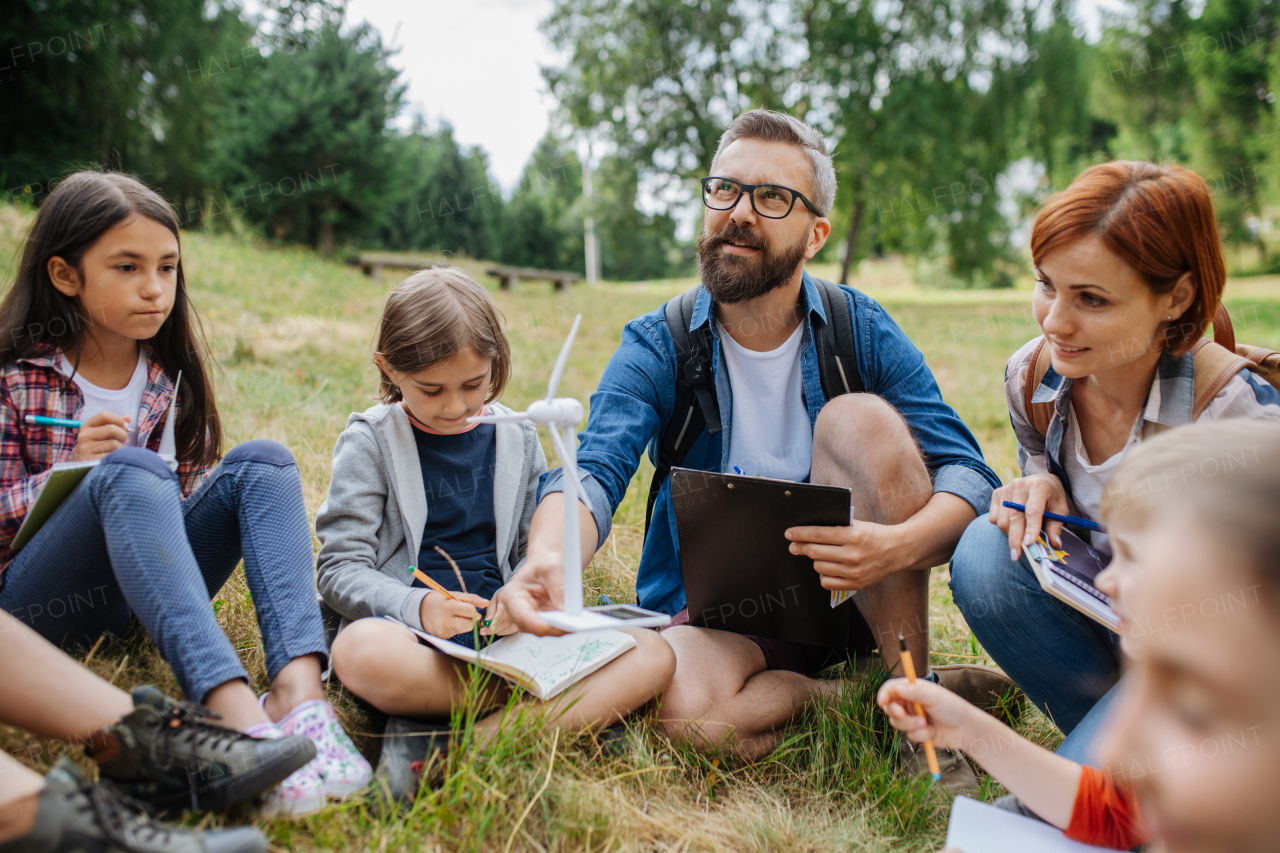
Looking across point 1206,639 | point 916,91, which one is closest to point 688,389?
point 1206,639

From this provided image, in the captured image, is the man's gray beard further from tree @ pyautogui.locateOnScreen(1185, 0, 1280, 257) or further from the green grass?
tree @ pyautogui.locateOnScreen(1185, 0, 1280, 257)

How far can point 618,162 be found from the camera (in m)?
17.5

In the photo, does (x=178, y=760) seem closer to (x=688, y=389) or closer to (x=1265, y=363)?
(x=688, y=389)

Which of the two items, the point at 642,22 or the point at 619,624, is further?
the point at 642,22

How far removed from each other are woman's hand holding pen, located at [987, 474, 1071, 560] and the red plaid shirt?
2159 millimetres

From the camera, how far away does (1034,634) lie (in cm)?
204

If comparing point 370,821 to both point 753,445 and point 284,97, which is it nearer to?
point 753,445

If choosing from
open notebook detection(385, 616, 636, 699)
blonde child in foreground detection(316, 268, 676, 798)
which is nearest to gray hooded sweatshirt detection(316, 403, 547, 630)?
blonde child in foreground detection(316, 268, 676, 798)

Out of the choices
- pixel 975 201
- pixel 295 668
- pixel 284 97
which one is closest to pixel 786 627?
pixel 295 668

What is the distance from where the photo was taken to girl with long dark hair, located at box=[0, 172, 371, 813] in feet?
5.43

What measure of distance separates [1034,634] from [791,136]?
1.62m

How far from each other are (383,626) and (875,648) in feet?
4.77

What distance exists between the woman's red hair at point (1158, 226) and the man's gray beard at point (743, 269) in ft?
2.62

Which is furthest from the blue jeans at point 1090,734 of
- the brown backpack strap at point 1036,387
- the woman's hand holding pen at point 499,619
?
the woman's hand holding pen at point 499,619
